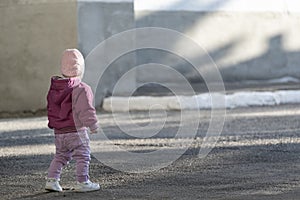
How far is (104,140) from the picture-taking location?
11367mm

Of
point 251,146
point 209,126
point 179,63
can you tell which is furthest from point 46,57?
point 251,146

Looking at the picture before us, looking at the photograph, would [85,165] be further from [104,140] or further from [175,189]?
[104,140]

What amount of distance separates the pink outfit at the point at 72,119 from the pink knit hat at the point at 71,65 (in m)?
0.05

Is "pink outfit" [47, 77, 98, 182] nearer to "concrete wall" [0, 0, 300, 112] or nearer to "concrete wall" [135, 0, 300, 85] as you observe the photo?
"concrete wall" [0, 0, 300, 112]

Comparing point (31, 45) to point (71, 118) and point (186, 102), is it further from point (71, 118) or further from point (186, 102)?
point (71, 118)

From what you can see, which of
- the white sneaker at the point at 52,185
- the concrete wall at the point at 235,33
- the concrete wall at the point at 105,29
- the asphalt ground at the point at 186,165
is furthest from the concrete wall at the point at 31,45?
the white sneaker at the point at 52,185

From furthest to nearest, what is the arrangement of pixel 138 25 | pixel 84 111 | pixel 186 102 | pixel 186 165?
pixel 138 25
pixel 186 102
pixel 186 165
pixel 84 111

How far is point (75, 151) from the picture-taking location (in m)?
7.05

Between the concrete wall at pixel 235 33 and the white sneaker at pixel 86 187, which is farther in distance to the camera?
the concrete wall at pixel 235 33

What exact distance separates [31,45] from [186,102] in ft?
10.1

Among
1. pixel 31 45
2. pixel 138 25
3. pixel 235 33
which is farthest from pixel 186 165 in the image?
pixel 235 33

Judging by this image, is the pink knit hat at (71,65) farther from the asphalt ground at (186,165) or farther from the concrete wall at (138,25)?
the concrete wall at (138,25)

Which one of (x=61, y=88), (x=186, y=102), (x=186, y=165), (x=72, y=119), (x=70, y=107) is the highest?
(x=61, y=88)

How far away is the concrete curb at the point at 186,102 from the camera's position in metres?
15.2
